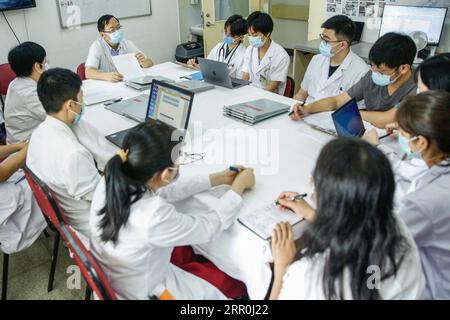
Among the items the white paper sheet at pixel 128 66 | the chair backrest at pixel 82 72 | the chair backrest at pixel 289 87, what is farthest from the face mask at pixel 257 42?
the chair backrest at pixel 82 72

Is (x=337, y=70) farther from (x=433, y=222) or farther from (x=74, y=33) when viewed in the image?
(x=74, y=33)

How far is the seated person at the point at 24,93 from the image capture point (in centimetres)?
223

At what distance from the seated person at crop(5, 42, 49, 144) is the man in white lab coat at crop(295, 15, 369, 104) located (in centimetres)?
177

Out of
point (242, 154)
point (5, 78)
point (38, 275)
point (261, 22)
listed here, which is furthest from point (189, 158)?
point (5, 78)

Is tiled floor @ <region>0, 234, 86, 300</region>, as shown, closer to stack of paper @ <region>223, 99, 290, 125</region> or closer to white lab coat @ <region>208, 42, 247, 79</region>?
A: stack of paper @ <region>223, 99, 290, 125</region>

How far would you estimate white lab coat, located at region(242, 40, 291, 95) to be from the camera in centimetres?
283

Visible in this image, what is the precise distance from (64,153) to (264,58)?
191 centimetres

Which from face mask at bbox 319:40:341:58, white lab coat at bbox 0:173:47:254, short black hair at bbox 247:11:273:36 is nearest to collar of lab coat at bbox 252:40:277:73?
short black hair at bbox 247:11:273:36

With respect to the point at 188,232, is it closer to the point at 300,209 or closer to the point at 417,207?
the point at 300,209

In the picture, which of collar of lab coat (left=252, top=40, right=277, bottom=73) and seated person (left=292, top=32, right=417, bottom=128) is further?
collar of lab coat (left=252, top=40, right=277, bottom=73)
